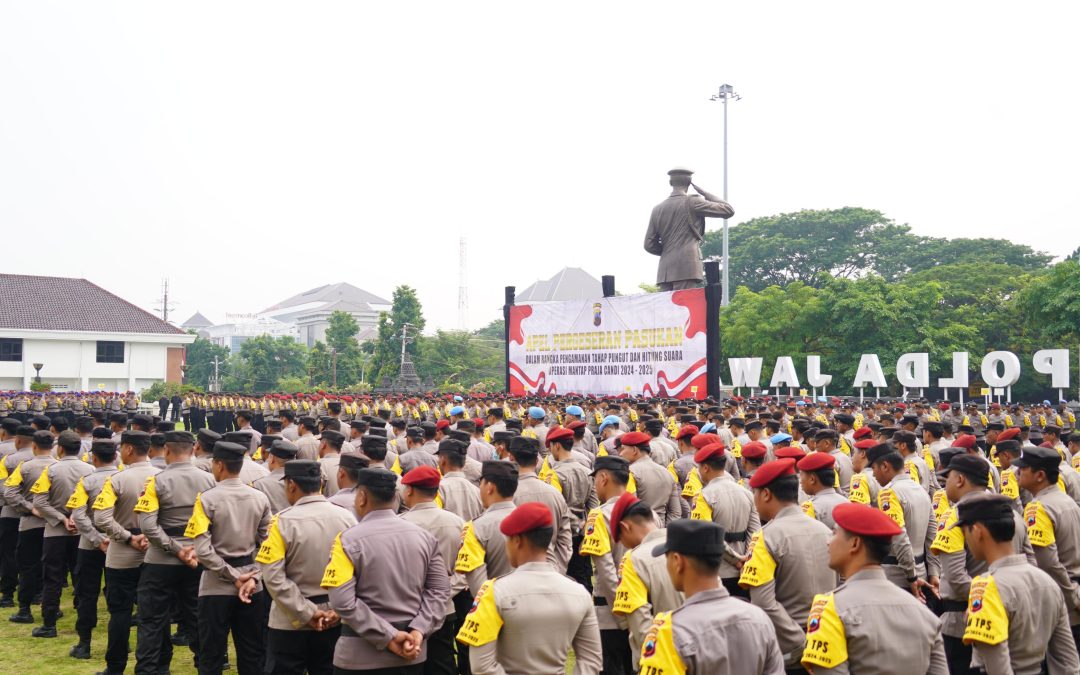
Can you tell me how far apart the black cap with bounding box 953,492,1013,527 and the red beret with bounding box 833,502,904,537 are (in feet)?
2.19

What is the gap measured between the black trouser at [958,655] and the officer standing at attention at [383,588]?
266 cm

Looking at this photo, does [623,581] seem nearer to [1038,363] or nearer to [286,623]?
[286,623]

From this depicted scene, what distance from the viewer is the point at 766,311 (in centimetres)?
3559

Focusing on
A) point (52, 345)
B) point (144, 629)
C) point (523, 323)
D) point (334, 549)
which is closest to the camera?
point (334, 549)

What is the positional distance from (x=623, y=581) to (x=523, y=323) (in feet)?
71.2

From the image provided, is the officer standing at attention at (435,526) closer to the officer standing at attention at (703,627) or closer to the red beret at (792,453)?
the officer standing at attention at (703,627)

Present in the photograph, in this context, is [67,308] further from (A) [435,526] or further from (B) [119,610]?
(A) [435,526]

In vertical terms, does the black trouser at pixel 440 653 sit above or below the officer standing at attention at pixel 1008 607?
below

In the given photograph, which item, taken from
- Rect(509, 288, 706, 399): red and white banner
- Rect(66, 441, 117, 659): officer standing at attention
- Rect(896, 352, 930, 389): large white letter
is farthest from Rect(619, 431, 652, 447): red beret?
Rect(896, 352, 930, 389): large white letter

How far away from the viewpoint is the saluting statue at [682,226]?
20.9m

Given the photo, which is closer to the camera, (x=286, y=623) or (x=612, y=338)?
(x=286, y=623)

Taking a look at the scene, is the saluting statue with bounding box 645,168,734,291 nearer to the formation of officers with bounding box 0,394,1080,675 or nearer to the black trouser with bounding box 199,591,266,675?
the formation of officers with bounding box 0,394,1080,675

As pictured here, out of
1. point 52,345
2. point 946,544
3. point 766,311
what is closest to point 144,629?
point 946,544

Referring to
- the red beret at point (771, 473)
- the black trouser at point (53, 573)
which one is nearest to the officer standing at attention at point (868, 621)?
the red beret at point (771, 473)
